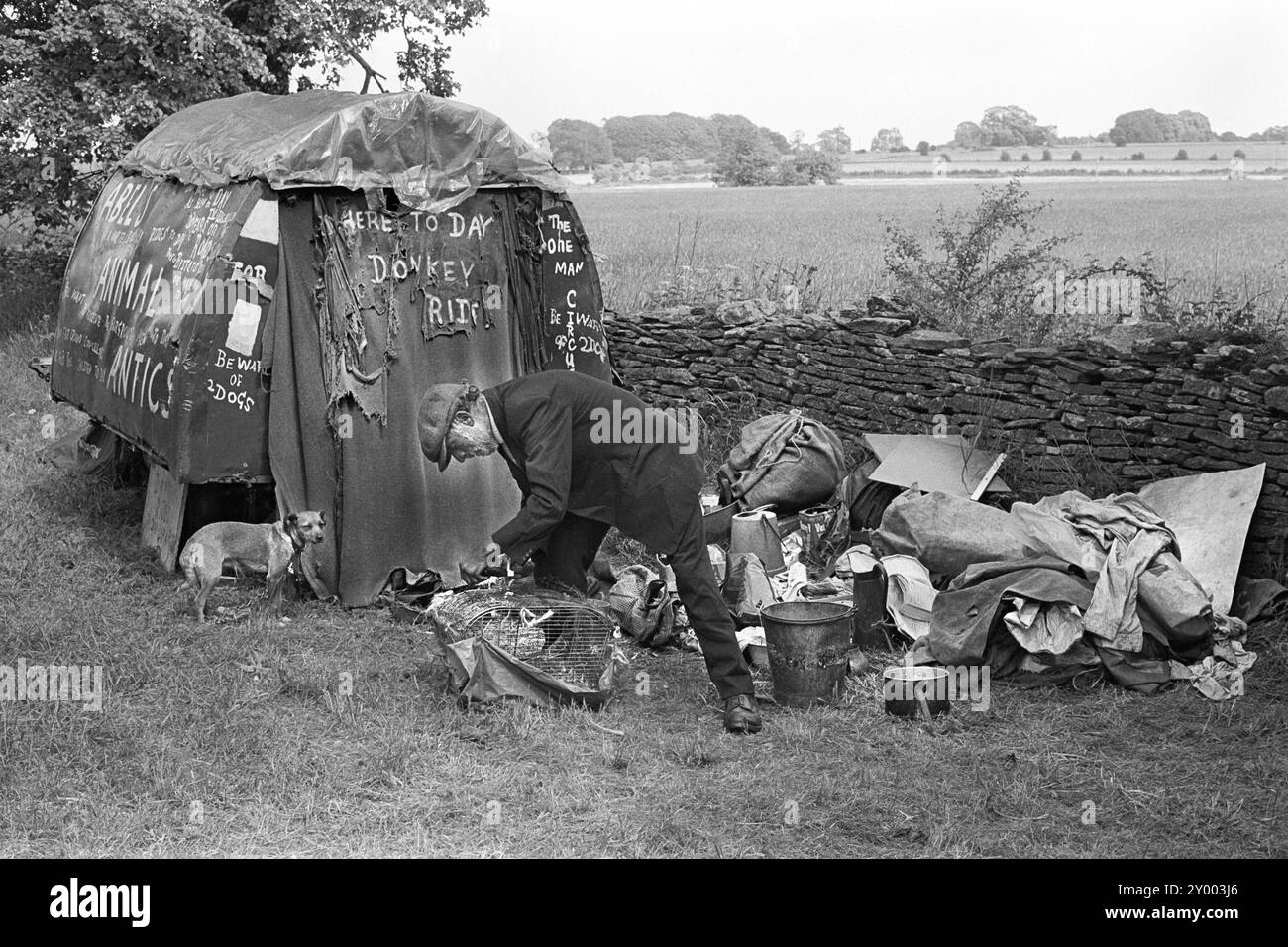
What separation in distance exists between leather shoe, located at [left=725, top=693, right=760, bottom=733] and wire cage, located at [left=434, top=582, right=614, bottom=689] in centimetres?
71

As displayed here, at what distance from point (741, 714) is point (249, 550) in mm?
3185

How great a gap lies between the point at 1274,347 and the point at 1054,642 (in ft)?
8.54

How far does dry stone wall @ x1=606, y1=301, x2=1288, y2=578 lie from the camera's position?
24.3ft

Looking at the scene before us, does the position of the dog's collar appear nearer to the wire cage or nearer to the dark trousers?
the wire cage

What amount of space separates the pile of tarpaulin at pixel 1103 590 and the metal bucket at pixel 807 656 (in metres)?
0.61

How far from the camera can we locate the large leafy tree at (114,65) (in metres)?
12.9

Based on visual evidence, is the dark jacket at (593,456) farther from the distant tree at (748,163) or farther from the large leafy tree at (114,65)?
the distant tree at (748,163)

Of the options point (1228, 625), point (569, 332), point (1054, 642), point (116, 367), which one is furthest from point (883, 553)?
point (116, 367)

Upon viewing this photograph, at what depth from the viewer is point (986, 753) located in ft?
18.6

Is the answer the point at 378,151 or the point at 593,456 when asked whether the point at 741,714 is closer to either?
the point at 593,456

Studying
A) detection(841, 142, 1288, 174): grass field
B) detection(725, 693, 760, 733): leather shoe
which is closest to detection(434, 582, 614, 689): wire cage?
detection(725, 693, 760, 733): leather shoe

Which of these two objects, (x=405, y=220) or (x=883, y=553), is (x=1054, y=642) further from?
(x=405, y=220)

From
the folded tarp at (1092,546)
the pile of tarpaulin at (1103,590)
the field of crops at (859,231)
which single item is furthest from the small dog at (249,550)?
the field of crops at (859,231)

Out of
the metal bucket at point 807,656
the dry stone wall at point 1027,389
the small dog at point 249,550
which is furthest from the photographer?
the dry stone wall at point 1027,389
